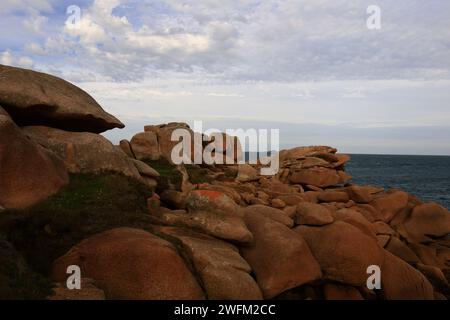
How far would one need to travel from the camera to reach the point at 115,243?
1282 centimetres

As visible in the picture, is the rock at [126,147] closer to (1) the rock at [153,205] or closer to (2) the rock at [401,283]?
(1) the rock at [153,205]

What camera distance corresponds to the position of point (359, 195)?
3262 cm

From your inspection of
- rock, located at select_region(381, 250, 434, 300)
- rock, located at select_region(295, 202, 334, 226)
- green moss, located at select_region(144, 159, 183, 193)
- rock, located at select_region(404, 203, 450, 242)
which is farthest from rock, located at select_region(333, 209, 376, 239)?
rock, located at select_region(404, 203, 450, 242)

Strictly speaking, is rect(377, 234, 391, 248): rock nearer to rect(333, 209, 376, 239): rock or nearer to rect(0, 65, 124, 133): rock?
rect(333, 209, 376, 239): rock

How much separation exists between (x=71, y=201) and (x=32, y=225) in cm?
258

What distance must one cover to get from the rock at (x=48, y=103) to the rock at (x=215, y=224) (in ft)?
26.5

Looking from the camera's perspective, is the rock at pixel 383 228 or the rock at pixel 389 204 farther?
the rock at pixel 389 204

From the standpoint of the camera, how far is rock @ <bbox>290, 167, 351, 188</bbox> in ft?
125

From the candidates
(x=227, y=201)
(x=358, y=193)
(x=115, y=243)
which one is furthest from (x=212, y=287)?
(x=358, y=193)

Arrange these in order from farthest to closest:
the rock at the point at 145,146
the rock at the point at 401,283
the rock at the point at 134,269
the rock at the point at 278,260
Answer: the rock at the point at 145,146
the rock at the point at 401,283
the rock at the point at 278,260
the rock at the point at 134,269

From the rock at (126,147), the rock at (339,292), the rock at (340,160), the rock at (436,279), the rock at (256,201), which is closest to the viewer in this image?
the rock at (339,292)

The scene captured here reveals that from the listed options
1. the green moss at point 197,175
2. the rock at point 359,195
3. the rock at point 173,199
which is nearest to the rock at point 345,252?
the rock at point 173,199

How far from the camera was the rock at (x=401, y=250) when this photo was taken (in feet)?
90.2
